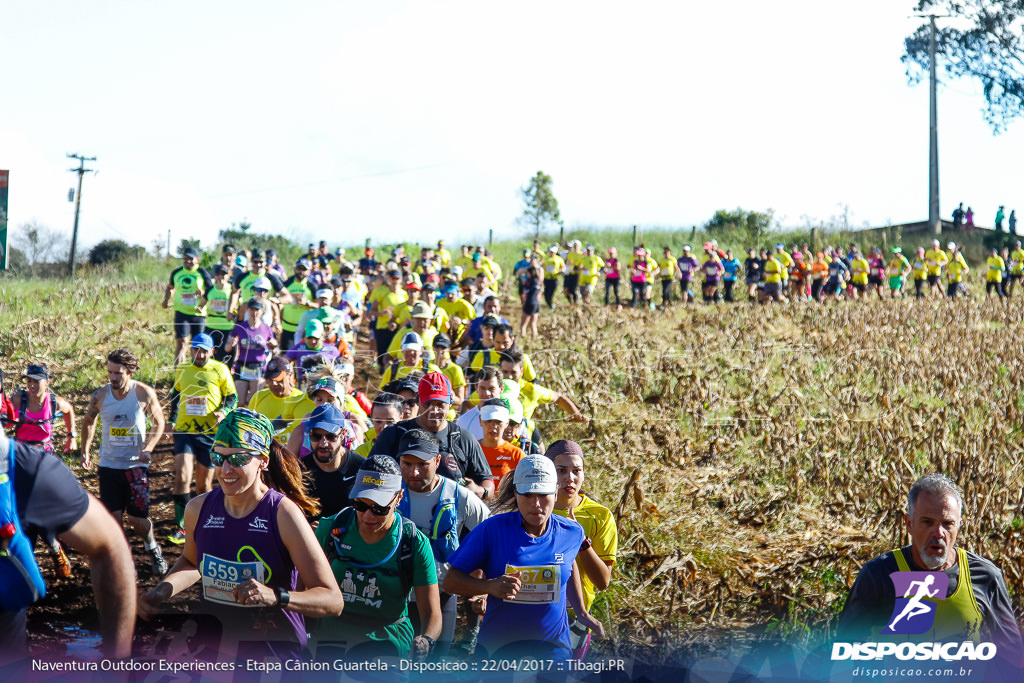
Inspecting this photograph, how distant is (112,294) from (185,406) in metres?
17.1

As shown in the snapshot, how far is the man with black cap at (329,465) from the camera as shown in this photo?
228 inches

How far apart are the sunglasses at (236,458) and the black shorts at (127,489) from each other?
4.35 metres

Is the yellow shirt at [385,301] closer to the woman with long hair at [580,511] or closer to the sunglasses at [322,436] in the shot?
the sunglasses at [322,436]

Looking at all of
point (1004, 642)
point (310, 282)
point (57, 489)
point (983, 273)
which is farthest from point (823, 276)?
point (57, 489)

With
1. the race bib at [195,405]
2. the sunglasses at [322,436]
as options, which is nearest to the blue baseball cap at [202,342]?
the race bib at [195,405]

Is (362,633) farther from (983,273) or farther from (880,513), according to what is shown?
(983,273)

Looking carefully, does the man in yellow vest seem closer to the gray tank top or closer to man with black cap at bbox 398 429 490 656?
man with black cap at bbox 398 429 490 656

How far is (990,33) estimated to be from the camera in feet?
146

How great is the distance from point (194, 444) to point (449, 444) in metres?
3.11

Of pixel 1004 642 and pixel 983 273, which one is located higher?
pixel 983 273

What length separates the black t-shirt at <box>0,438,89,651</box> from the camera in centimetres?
311

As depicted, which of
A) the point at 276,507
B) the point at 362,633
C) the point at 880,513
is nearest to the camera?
the point at 276,507

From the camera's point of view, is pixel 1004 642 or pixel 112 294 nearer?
pixel 1004 642

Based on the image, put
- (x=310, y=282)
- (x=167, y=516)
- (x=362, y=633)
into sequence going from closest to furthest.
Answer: (x=362, y=633)
(x=167, y=516)
(x=310, y=282)
